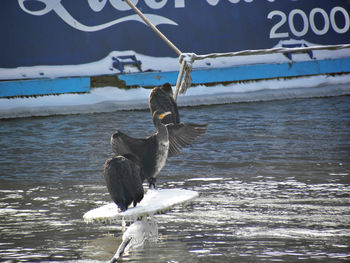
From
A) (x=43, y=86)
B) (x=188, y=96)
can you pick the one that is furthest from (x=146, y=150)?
(x=188, y=96)

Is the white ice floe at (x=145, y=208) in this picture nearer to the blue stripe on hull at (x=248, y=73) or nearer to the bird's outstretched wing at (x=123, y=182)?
the bird's outstretched wing at (x=123, y=182)

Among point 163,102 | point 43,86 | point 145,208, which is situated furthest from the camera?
point 43,86

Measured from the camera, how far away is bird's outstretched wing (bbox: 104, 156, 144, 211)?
4965 mm

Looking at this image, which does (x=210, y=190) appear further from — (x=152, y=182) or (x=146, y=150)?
(x=146, y=150)

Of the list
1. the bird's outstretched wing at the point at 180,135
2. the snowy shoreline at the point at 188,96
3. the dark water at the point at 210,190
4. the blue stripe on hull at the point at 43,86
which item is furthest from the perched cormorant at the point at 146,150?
the snowy shoreline at the point at 188,96

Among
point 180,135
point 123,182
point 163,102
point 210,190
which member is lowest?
point 210,190

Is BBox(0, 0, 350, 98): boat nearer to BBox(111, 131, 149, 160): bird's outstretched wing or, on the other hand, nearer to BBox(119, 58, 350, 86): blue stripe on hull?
BBox(119, 58, 350, 86): blue stripe on hull

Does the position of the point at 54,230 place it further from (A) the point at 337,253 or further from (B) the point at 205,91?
(B) the point at 205,91

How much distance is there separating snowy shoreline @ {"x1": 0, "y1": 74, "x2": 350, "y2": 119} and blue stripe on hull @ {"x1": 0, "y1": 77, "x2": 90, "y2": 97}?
12cm

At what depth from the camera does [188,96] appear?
567 inches

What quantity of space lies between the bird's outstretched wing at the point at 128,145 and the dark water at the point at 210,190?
2.24ft

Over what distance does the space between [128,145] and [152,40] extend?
28.9 ft

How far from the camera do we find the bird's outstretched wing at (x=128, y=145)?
17.5 feet

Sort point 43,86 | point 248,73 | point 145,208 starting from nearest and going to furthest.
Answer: point 145,208 → point 43,86 → point 248,73
